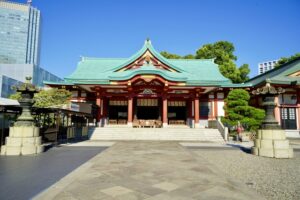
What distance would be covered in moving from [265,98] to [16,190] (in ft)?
34.7

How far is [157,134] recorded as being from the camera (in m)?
16.4

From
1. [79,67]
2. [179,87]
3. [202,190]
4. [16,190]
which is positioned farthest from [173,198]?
[79,67]

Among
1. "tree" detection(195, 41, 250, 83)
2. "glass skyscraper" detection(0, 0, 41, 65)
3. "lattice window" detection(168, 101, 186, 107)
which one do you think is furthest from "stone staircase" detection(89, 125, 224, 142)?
"glass skyscraper" detection(0, 0, 41, 65)

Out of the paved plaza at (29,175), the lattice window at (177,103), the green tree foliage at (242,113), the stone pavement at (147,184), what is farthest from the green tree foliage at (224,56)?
the paved plaza at (29,175)

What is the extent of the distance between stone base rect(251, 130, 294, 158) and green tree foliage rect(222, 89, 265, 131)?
7.24 meters

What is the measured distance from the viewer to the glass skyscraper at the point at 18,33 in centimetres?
13875

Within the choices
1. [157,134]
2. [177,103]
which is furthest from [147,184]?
[177,103]

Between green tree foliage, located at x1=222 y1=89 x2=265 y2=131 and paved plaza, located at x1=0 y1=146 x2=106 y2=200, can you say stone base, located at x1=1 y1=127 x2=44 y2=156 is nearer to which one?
paved plaza, located at x1=0 y1=146 x2=106 y2=200

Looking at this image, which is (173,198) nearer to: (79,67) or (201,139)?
(201,139)

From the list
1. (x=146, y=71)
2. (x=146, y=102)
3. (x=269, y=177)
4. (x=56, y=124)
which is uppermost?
(x=146, y=71)

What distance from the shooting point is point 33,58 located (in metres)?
157

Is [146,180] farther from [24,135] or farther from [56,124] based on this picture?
[56,124]

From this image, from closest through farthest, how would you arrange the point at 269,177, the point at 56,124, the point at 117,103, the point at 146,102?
the point at 269,177, the point at 56,124, the point at 117,103, the point at 146,102

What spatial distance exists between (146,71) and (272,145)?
11.3 meters
